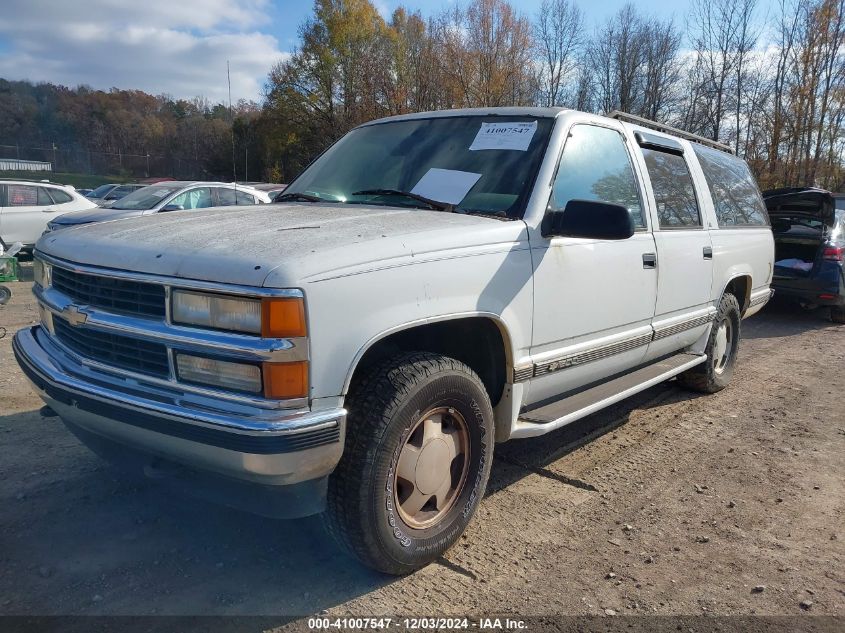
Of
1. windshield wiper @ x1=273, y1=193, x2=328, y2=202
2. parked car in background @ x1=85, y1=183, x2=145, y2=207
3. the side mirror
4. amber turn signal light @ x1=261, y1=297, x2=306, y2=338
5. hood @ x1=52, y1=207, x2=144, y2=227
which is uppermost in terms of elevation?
parked car in background @ x1=85, y1=183, x2=145, y2=207

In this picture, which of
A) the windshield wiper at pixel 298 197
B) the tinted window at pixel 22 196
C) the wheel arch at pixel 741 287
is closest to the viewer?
the windshield wiper at pixel 298 197

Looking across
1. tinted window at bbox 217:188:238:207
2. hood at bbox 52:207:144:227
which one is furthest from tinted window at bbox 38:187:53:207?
tinted window at bbox 217:188:238:207

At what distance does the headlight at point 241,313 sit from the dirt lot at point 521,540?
1.13 m

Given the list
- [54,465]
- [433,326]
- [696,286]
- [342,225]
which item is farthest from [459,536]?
[696,286]

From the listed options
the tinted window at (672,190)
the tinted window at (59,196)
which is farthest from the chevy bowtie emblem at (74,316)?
the tinted window at (59,196)

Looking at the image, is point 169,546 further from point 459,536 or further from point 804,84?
point 804,84

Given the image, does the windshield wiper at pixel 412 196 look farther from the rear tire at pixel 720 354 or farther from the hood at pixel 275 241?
the rear tire at pixel 720 354

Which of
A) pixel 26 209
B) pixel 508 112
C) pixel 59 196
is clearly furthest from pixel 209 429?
pixel 59 196

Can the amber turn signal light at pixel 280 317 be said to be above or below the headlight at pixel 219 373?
above

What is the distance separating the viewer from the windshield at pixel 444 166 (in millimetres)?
3299

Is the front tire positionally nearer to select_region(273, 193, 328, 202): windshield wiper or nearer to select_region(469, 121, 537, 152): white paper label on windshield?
select_region(469, 121, 537, 152): white paper label on windshield

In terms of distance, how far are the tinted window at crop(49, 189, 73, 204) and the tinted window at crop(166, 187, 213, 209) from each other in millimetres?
3866

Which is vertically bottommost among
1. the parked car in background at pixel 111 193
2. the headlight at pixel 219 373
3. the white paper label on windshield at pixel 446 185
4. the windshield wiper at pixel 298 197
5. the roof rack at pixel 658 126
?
the headlight at pixel 219 373

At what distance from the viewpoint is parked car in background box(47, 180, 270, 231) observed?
1124 cm
